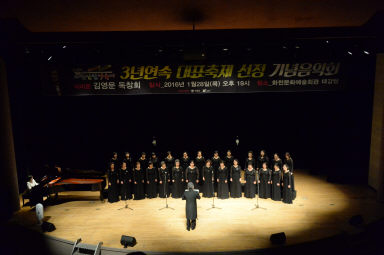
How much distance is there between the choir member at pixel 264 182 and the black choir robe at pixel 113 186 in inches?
169

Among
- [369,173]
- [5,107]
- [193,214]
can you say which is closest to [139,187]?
[193,214]

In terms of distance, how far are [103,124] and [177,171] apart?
3944 mm

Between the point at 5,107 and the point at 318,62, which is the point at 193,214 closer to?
the point at 318,62

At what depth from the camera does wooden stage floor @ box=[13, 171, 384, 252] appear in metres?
6.91

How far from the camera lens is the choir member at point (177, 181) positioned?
31.2ft

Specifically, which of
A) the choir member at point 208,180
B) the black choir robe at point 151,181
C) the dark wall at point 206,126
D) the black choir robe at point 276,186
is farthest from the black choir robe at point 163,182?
the black choir robe at point 276,186

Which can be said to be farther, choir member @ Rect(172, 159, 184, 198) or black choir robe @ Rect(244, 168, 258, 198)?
choir member @ Rect(172, 159, 184, 198)

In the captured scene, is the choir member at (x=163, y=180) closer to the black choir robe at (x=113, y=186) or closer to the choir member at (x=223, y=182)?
the black choir robe at (x=113, y=186)

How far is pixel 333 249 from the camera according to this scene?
22.3 ft

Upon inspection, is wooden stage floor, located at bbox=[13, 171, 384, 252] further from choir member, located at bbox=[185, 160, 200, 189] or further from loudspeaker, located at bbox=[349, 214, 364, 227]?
choir member, located at bbox=[185, 160, 200, 189]

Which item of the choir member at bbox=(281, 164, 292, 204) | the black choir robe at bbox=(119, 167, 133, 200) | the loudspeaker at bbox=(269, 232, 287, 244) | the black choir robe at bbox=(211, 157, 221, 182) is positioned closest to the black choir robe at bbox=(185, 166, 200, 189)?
the black choir robe at bbox=(211, 157, 221, 182)

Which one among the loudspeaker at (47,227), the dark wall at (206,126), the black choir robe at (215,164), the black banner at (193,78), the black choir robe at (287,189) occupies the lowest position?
the loudspeaker at (47,227)

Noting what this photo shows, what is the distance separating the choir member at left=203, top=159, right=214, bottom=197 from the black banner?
8.69 ft

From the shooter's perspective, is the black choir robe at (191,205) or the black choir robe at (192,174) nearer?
the black choir robe at (191,205)
